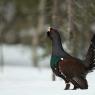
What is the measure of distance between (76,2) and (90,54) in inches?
85.1

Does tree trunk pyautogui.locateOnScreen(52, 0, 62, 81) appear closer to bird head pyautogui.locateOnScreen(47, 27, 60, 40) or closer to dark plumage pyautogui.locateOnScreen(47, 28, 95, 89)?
bird head pyautogui.locateOnScreen(47, 27, 60, 40)

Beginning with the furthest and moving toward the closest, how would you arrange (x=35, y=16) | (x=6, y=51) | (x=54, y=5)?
(x=6, y=51), (x=35, y=16), (x=54, y=5)

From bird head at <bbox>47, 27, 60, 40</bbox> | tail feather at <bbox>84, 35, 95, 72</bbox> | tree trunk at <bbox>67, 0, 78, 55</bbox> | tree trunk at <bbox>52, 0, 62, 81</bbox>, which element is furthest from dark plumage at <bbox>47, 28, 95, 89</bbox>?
tree trunk at <bbox>52, 0, 62, 81</bbox>

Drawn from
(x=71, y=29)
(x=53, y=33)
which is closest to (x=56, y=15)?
(x=71, y=29)

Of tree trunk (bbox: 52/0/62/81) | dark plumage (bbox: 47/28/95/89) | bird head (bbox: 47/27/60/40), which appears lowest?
dark plumage (bbox: 47/28/95/89)

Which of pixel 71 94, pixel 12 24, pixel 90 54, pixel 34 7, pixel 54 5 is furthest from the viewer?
pixel 12 24

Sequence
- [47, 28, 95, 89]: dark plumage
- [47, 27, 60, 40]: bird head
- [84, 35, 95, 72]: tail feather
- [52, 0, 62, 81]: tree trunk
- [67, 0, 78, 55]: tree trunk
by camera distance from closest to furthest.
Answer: [47, 28, 95, 89]: dark plumage < [84, 35, 95, 72]: tail feather < [47, 27, 60, 40]: bird head < [67, 0, 78, 55]: tree trunk < [52, 0, 62, 81]: tree trunk

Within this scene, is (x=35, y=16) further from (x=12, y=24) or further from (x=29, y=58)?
(x=29, y=58)

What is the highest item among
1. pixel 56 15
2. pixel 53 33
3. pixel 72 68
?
pixel 56 15

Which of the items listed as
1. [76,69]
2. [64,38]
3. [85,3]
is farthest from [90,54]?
[64,38]

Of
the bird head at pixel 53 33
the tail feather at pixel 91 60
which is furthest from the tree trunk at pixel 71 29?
the tail feather at pixel 91 60

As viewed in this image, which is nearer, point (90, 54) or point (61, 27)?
point (90, 54)

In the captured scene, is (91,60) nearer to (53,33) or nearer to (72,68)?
(72,68)

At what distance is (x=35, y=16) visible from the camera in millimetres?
16438
